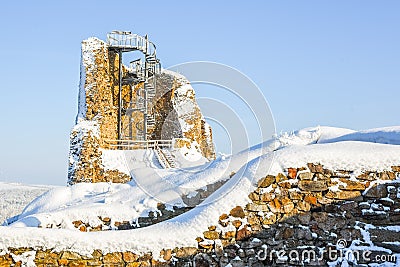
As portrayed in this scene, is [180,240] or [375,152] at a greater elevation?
[375,152]

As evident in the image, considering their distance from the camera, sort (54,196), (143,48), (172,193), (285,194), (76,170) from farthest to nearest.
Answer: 1. (143,48)
2. (76,170)
3. (54,196)
4. (172,193)
5. (285,194)

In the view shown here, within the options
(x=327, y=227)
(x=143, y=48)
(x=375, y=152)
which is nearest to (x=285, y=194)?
(x=327, y=227)

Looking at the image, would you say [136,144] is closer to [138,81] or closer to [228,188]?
[138,81]

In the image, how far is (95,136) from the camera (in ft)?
55.9

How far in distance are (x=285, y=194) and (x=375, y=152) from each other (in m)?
1.24

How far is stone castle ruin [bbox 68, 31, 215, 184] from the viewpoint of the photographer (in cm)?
1689

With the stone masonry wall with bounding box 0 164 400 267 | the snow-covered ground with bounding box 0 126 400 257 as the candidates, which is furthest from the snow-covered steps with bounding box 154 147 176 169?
the stone masonry wall with bounding box 0 164 400 267

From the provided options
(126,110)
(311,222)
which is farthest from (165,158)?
(311,222)

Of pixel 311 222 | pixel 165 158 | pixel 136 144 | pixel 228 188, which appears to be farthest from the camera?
pixel 136 144

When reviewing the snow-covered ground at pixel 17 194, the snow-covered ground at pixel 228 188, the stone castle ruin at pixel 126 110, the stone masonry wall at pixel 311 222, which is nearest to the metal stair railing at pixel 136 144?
the stone castle ruin at pixel 126 110

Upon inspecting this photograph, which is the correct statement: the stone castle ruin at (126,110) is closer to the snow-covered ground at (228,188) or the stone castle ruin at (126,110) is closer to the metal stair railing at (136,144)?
the metal stair railing at (136,144)

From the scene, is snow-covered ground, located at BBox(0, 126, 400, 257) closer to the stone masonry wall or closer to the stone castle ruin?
the stone masonry wall

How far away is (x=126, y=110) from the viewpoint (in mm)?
21625

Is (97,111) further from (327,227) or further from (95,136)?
(327,227)
